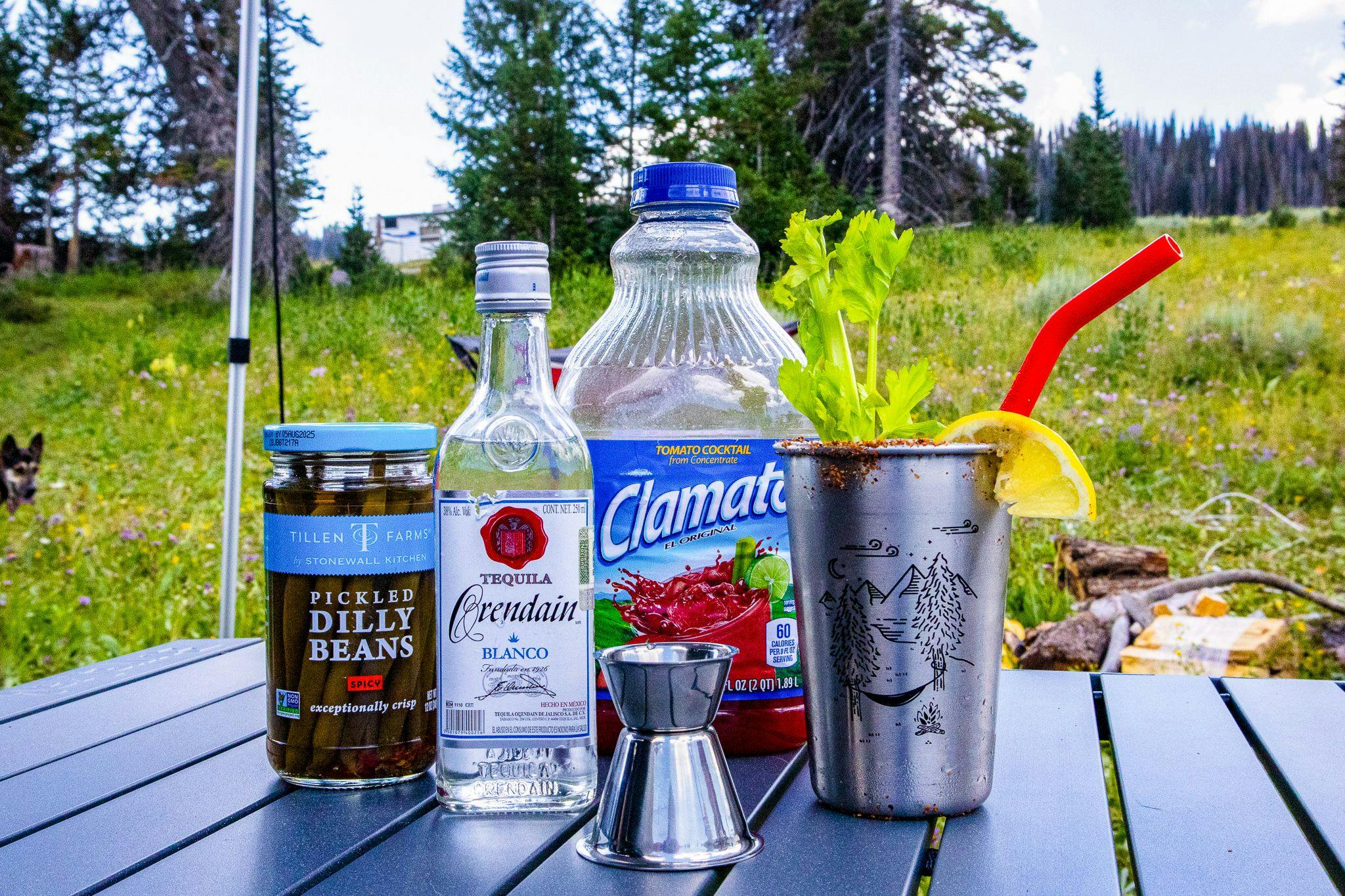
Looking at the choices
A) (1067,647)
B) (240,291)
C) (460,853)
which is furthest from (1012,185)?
(460,853)

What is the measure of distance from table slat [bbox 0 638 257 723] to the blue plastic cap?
61 centimetres

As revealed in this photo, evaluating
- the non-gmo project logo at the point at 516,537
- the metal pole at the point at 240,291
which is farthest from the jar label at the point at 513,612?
the metal pole at the point at 240,291

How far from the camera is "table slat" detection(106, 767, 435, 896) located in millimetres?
546

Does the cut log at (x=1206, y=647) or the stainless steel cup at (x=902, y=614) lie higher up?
the stainless steel cup at (x=902, y=614)

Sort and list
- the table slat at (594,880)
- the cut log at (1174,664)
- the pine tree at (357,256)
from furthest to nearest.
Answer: the pine tree at (357,256)
the cut log at (1174,664)
the table slat at (594,880)

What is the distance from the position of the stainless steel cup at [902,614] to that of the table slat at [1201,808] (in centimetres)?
10

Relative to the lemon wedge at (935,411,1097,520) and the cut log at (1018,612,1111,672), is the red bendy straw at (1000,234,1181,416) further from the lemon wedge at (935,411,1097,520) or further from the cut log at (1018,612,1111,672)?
the cut log at (1018,612,1111,672)

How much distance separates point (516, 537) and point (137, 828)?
25 cm

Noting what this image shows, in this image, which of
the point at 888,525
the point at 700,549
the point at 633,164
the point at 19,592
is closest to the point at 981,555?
the point at 888,525

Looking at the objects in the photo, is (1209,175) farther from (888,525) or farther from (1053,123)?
(888,525)

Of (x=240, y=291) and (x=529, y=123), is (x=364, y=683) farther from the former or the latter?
(x=529, y=123)

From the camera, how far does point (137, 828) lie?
623 mm

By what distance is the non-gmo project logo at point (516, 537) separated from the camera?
62 centimetres

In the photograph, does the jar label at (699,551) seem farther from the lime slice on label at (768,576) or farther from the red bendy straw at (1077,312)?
the red bendy straw at (1077,312)
